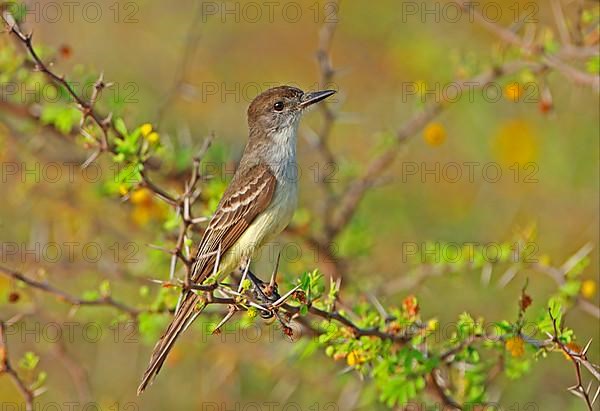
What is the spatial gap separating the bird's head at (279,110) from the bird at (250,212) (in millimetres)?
32

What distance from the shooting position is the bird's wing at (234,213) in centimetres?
511

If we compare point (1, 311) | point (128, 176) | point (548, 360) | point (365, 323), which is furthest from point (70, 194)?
point (548, 360)

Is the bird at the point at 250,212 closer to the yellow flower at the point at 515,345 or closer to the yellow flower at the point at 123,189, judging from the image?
the yellow flower at the point at 123,189

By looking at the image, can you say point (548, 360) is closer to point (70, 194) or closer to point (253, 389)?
point (253, 389)

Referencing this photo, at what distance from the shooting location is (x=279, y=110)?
6.05m

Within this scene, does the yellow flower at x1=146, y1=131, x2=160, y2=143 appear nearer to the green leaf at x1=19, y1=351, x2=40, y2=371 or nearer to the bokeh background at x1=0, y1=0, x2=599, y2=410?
the bokeh background at x1=0, y1=0, x2=599, y2=410

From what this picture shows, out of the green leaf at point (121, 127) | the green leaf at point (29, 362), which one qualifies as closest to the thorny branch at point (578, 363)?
the green leaf at point (121, 127)

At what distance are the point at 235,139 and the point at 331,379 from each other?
10.4 ft

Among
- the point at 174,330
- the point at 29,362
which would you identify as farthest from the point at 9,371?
the point at 174,330

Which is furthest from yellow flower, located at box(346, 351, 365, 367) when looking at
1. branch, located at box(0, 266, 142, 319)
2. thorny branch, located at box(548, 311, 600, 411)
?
branch, located at box(0, 266, 142, 319)

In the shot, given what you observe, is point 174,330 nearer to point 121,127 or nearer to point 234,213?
point 234,213

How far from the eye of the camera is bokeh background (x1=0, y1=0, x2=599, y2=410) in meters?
6.43

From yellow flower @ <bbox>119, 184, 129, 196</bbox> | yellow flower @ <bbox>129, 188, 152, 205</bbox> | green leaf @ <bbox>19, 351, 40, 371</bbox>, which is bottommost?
green leaf @ <bbox>19, 351, 40, 371</bbox>

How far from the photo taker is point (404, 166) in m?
9.21
